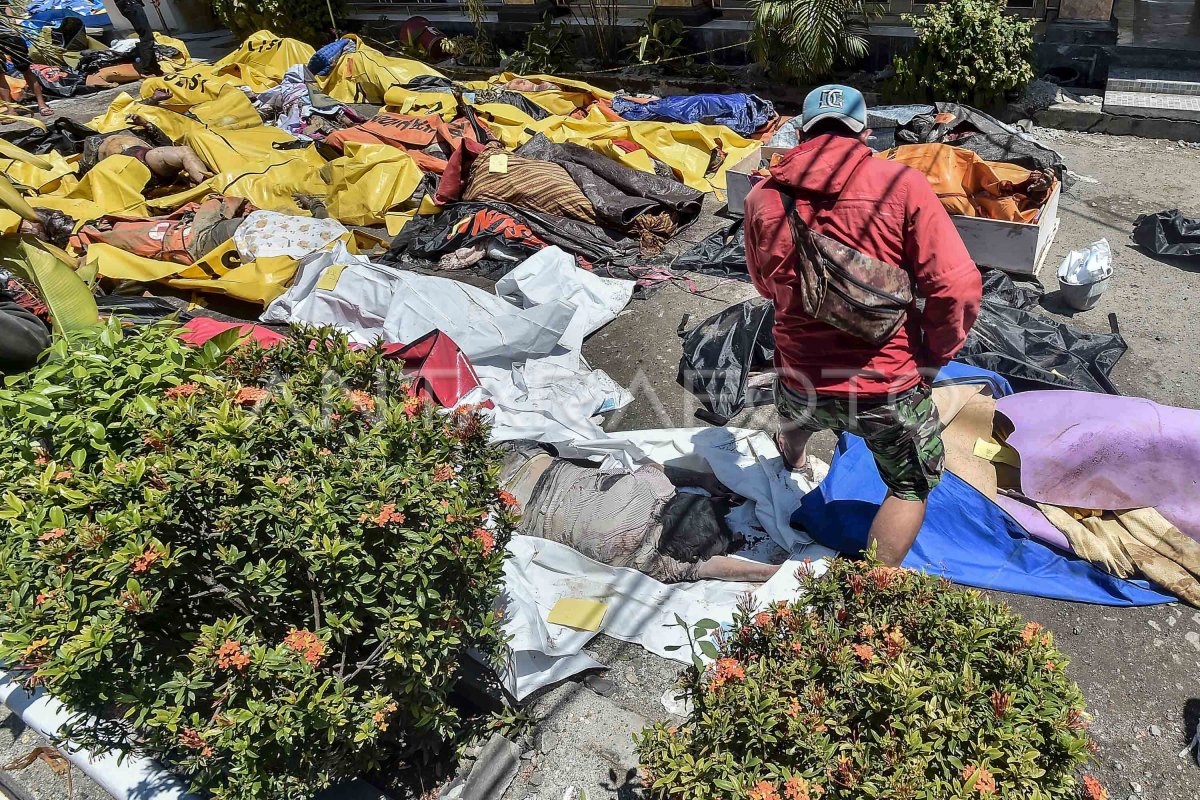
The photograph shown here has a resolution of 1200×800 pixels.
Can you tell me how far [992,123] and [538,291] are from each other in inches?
152

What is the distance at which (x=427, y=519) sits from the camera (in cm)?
211

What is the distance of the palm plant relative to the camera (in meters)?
7.36

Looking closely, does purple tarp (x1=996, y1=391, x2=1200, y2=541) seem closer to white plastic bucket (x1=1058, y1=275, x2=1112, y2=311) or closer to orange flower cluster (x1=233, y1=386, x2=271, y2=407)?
white plastic bucket (x1=1058, y1=275, x2=1112, y2=311)

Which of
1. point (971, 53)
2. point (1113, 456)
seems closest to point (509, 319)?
point (1113, 456)

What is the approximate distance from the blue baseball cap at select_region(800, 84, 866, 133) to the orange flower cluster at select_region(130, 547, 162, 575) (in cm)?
228

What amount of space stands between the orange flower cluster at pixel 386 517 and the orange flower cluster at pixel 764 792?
1069 mm

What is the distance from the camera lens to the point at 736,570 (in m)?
3.08

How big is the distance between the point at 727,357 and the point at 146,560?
3.19 m

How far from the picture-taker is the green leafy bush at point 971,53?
Answer: 6.59 meters

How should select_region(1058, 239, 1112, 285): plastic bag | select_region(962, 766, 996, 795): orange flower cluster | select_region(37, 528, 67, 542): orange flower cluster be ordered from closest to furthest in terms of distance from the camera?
select_region(962, 766, 996, 795): orange flower cluster < select_region(37, 528, 67, 542): orange flower cluster < select_region(1058, 239, 1112, 285): plastic bag

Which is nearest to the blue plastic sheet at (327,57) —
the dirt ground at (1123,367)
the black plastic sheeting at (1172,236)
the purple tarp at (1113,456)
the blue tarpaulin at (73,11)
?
the dirt ground at (1123,367)

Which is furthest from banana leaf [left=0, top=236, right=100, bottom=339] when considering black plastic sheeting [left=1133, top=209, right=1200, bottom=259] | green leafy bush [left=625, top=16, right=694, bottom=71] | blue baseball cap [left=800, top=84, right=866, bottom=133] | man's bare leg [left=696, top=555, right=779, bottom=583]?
green leafy bush [left=625, top=16, right=694, bottom=71]

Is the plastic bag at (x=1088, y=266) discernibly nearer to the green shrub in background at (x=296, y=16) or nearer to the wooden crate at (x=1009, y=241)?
the wooden crate at (x=1009, y=241)

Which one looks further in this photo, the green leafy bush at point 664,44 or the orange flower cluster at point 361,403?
the green leafy bush at point 664,44
